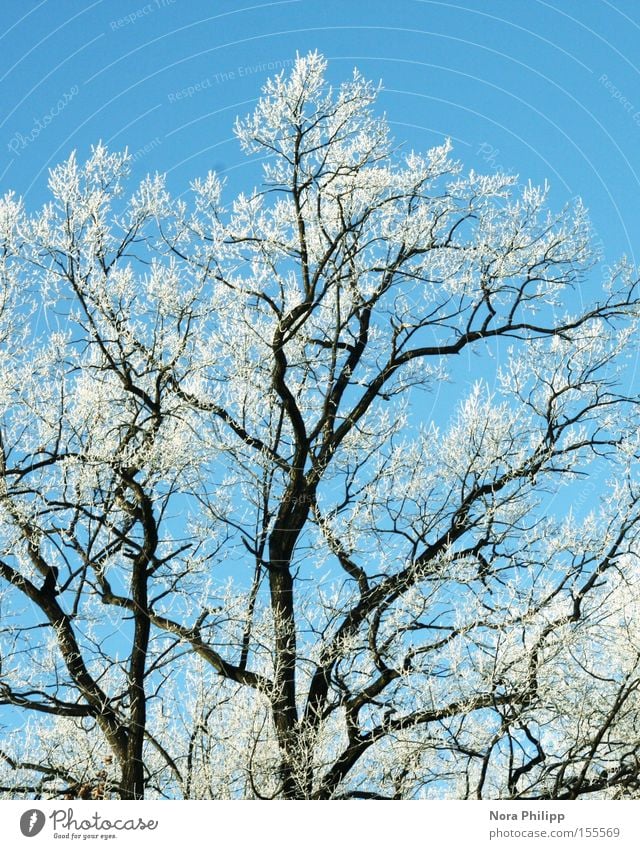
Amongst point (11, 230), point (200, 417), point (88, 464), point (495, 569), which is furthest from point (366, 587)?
point (11, 230)

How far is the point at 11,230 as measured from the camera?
12.0 metres

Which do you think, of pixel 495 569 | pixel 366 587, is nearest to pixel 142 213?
pixel 366 587

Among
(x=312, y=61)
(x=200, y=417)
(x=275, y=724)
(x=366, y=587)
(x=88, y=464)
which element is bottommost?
(x=275, y=724)

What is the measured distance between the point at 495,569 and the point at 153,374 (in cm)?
509

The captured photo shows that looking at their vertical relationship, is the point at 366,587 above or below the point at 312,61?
below

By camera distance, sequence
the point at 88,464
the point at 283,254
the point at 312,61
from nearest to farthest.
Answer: the point at 88,464, the point at 312,61, the point at 283,254

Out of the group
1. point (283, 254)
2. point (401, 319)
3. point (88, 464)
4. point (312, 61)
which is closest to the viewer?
point (88, 464)

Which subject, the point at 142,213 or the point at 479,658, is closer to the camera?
the point at 479,658

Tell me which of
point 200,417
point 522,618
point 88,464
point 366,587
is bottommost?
point 522,618

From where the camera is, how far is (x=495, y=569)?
1182 centimetres

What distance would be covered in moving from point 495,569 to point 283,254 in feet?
16.0

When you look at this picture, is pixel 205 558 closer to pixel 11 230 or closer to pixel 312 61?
pixel 11 230

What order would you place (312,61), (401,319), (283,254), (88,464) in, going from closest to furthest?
(88,464), (312,61), (283,254), (401,319)

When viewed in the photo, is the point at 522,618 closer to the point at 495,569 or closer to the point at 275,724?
the point at 495,569
